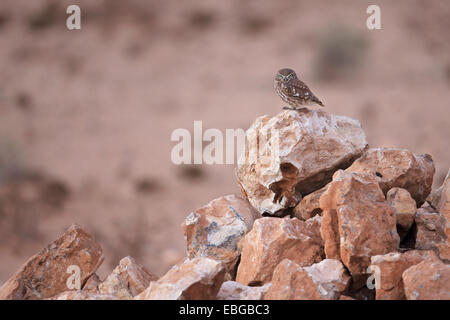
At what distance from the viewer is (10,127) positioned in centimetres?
1817

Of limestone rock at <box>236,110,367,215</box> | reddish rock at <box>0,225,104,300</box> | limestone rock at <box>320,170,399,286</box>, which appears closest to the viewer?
limestone rock at <box>320,170,399,286</box>

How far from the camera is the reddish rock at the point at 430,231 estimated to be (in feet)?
15.1

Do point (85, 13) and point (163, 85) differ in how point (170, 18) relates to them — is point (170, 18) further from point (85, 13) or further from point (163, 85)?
point (163, 85)

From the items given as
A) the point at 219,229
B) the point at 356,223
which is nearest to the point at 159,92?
the point at 219,229

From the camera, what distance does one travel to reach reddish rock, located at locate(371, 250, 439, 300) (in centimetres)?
393

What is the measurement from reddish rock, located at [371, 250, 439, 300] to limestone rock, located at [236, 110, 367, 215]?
4.77ft

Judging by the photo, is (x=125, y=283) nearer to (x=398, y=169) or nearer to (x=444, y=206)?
(x=398, y=169)

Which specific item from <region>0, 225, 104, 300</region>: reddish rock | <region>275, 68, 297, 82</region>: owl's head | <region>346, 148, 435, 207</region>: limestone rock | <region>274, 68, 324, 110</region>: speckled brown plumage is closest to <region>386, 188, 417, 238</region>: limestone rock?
<region>346, 148, 435, 207</region>: limestone rock

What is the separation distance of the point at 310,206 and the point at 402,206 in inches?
36.5

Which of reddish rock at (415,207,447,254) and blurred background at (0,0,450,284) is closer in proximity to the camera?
reddish rock at (415,207,447,254)

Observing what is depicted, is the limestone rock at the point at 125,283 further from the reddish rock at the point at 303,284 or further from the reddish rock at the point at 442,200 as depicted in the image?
the reddish rock at the point at 442,200

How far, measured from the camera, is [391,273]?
12.9 ft

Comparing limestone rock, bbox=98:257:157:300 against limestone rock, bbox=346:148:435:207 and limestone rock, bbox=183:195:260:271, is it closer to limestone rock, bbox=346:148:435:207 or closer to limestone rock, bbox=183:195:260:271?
limestone rock, bbox=183:195:260:271

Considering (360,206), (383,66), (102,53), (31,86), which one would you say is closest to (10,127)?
(31,86)
